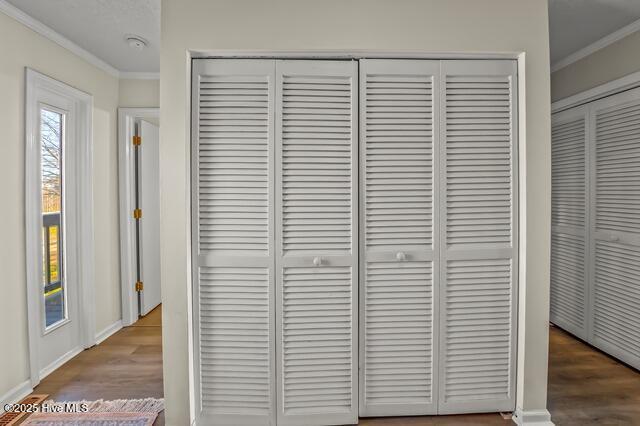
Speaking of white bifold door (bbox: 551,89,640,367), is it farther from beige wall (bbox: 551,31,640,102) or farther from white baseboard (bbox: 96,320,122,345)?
white baseboard (bbox: 96,320,122,345)

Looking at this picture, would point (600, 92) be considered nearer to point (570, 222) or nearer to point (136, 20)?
point (570, 222)

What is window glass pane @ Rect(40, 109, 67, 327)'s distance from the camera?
2.60 meters

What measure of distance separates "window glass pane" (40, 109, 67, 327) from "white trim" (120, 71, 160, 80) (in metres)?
0.81

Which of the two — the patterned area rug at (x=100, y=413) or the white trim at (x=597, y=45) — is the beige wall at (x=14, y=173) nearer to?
the patterned area rug at (x=100, y=413)

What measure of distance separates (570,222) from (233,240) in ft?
9.77

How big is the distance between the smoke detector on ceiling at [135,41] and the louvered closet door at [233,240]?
1140 millimetres

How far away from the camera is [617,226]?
8.76 ft

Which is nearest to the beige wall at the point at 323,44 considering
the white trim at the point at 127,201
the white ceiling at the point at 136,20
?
the white ceiling at the point at 136,20

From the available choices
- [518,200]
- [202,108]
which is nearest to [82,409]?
Result: [202,108]

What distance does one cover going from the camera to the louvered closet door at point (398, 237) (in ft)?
6.19

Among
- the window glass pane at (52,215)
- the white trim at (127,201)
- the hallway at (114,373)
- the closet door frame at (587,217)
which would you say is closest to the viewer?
the hallway at (114,373)

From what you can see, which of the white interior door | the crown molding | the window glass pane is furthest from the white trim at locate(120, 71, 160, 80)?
the window glass pane

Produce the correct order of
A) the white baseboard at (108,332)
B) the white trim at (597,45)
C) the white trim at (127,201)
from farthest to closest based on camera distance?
the white trim at (127,201) < the white baseboard at (108,332) < the white trim at (597,45)

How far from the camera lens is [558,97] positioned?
323 cm
